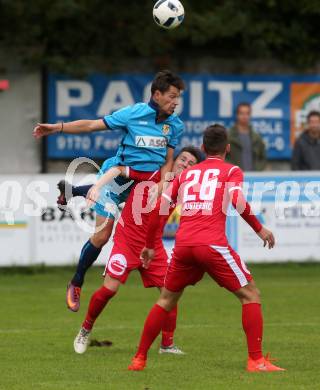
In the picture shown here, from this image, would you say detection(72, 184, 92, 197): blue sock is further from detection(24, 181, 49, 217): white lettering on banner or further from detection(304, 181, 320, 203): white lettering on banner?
detection(304, 181, 320, 203): white lettering on banner

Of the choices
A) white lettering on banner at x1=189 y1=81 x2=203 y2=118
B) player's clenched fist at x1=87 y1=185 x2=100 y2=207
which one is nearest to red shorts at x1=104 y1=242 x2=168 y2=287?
player's clenched fist at x1=87 y1=185 x2=100 y2=207

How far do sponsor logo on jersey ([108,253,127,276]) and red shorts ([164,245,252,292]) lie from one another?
1298mm

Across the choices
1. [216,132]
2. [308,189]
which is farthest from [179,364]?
[308,189]

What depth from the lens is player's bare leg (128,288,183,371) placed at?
8.83m

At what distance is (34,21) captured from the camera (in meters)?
20.2

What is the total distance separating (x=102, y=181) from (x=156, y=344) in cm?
192

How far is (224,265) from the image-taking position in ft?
28.4

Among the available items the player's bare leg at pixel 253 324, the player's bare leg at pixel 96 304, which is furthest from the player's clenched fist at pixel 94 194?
the player's bare leg at pixel 253 324

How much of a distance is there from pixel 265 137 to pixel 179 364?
1192 centimetres

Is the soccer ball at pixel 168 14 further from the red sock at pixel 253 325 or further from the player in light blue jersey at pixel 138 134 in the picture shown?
the red sock at pixel 253 325

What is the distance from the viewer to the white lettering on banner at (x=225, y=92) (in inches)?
823

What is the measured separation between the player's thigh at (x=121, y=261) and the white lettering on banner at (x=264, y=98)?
11138 millimetres

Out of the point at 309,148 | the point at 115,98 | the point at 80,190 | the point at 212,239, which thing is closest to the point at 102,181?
the point at 80,190

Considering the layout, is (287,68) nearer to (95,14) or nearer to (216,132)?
(95,14)
